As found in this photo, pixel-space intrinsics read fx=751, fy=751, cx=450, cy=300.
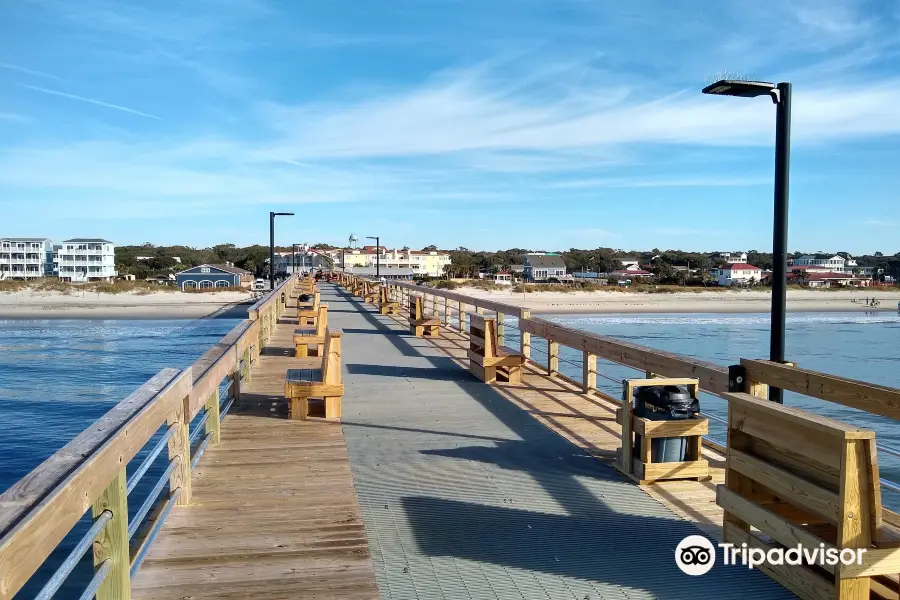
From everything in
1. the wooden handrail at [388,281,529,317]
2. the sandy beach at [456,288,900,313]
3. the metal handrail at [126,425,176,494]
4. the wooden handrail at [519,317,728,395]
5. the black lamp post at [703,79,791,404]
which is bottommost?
the sandy beach at [456,288,900,313]

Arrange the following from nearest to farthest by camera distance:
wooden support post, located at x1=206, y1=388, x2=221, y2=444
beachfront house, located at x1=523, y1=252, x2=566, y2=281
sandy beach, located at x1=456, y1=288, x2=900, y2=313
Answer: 1. wooden support post, located at x1=206, y1=388, x2=221, y2=444
2. sandy beach, located at x1=456, y1=288, x2=900, y2=313
3. beachfront house, located at x1=523, y1=252, x2=566, y2=281

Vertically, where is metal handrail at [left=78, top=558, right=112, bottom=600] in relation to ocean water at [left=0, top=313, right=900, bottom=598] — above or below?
above

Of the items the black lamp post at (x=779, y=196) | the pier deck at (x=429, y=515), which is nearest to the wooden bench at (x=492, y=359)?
the pier deck at (x=429, y=515)

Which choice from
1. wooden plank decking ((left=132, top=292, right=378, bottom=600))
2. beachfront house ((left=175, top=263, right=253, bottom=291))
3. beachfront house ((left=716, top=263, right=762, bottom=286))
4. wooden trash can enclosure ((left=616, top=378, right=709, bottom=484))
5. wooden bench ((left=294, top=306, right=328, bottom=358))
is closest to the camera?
wooden plank decking ((left=132, top=292, right=378, bottom=600))

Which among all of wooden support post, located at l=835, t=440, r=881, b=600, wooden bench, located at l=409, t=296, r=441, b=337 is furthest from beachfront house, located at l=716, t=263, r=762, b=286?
wooden support post, located at l=835, t=440, r=881, b=600

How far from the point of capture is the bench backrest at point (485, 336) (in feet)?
31.0

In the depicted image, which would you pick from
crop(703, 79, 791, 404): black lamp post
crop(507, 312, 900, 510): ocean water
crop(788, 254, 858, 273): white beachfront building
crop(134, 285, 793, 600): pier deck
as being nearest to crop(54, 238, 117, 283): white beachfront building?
crop(507, 312, 900, 510): ocean water

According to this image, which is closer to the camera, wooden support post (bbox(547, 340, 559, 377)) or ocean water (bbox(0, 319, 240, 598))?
ocean water (bbox(0, 319, 240, 598))

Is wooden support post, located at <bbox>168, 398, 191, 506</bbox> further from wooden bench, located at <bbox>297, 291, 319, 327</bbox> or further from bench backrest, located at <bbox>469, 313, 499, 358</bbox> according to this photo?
wooden bench, located at <bbox>297, 291, 319, 327</bbox>

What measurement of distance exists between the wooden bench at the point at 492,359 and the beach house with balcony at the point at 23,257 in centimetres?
10792

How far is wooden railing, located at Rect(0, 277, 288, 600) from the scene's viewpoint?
1975 millimetres

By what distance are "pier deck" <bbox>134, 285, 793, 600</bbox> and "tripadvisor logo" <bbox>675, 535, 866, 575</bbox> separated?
7 cm

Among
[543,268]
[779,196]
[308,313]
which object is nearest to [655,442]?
[779,196]

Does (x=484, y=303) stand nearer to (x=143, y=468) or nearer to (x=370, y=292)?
(x=143, y=468)
